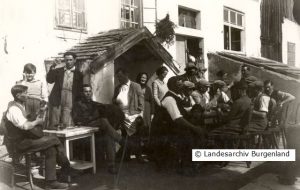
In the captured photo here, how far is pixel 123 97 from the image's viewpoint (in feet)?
18.2

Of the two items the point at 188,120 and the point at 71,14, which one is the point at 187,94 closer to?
the point at 188,120

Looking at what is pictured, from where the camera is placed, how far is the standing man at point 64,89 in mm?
4945

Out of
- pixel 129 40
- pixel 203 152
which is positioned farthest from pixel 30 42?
pixel 203 152

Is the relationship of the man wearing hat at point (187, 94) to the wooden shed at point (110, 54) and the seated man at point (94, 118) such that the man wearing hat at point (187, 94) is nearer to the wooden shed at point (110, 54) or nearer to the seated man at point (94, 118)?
the seated man at point (94, 118)

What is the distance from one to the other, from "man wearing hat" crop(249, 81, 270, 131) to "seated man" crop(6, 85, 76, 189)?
2.80 m

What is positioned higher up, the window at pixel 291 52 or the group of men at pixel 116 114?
the window at pixel 291 52

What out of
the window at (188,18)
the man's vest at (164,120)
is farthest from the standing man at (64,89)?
the window at (188,18)

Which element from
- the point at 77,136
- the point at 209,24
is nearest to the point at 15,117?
the point at 77,136

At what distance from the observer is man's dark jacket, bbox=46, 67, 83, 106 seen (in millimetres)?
5102

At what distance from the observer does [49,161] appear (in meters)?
3.94

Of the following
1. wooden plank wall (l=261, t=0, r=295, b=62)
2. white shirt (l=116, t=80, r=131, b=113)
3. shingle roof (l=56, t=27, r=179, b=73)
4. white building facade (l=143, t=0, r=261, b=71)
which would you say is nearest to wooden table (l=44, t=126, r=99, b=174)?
white shirt (l=116, t=80, r=131, b=113)

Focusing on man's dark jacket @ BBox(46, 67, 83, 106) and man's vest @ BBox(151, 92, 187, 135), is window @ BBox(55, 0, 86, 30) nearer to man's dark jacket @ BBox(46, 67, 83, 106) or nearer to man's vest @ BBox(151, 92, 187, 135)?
man's dark jacket @ BBox(46, 67, 83, 106)

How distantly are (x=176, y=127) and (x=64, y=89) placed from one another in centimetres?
186

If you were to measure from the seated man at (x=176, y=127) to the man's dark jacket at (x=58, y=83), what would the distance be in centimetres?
135
